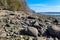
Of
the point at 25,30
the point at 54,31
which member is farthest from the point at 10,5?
the point at 54,31

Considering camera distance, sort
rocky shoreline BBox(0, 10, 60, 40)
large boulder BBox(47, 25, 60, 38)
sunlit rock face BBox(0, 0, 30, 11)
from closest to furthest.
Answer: rocky shoreline BBox(0, 10, 60, 40) → large boulder BBox(47, 25, 60, 38) → sunlit rock face BBox(0, 0, 30, 11)

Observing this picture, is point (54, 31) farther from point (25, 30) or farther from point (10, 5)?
point (10, 5)

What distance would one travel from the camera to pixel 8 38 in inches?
502

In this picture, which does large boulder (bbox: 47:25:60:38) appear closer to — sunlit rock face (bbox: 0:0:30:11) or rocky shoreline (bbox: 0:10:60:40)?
rocky shoreline (bbox: 0:10:60:40)

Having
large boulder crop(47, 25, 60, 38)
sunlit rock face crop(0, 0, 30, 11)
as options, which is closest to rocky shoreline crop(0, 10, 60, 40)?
large boulder crop(47, 25, 60, 38)

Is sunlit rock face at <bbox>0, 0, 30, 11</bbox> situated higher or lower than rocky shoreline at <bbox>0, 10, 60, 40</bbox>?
higher

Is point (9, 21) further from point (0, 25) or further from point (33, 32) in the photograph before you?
point (33, 32)

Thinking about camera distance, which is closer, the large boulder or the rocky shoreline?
the rocky shoreline

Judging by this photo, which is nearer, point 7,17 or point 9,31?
point 9,31

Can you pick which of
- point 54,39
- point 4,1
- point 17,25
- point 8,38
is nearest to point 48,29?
point 54,39

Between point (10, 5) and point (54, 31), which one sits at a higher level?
point (10, 5)

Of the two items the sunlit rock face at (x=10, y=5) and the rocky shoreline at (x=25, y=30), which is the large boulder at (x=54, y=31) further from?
the sunlit rock face at (x=10, y=5)

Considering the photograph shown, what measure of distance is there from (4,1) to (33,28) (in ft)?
23.8

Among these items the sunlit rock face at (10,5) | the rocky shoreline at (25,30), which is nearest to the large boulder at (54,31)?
the rocky shoreline at (25,30)
